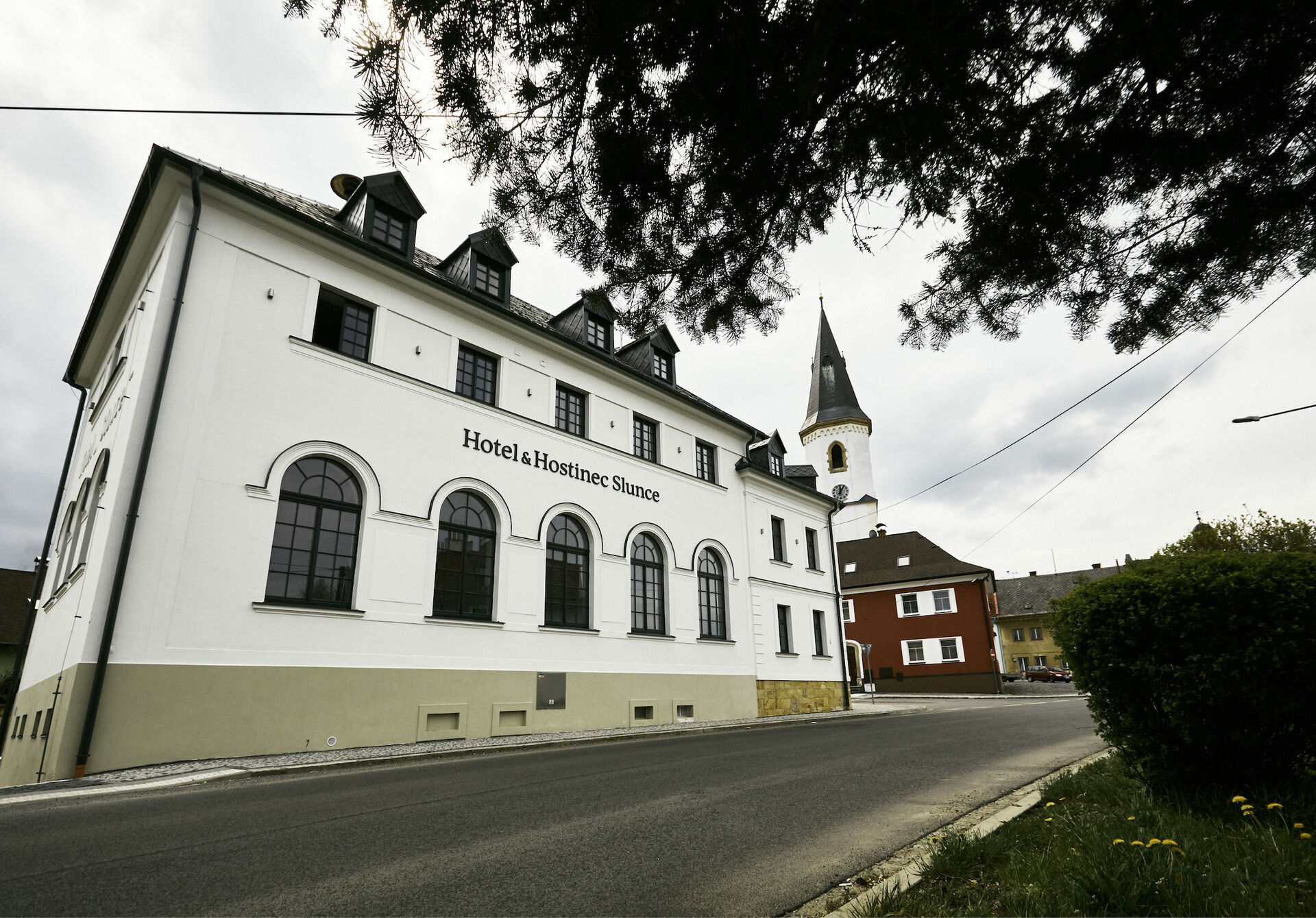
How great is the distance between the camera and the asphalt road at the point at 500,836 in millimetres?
3529

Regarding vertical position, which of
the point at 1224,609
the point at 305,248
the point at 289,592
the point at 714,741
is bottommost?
the point at 714,741

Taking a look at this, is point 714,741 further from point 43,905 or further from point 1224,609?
point 43,905

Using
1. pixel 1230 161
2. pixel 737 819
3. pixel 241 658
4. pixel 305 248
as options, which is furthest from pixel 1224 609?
pixel 305 248

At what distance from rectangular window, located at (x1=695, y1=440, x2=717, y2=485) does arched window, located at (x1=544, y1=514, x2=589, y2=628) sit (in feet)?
18.7

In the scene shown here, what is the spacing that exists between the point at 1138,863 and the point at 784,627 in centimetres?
1966

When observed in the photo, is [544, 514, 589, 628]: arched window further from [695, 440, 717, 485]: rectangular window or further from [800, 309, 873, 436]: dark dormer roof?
[800, 309, 873, 436]: dark dormer roof

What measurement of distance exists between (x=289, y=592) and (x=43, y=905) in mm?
8248

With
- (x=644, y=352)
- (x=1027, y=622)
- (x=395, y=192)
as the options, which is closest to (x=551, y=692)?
(x=644, y=352)

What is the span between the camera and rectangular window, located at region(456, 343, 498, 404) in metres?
14.8

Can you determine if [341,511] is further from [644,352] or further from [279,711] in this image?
[644,352]

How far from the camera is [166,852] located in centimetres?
438

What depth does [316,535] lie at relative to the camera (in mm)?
11555

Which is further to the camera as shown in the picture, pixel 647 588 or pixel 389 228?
pixel 647 588

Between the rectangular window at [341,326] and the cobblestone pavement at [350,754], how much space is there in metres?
6.97
